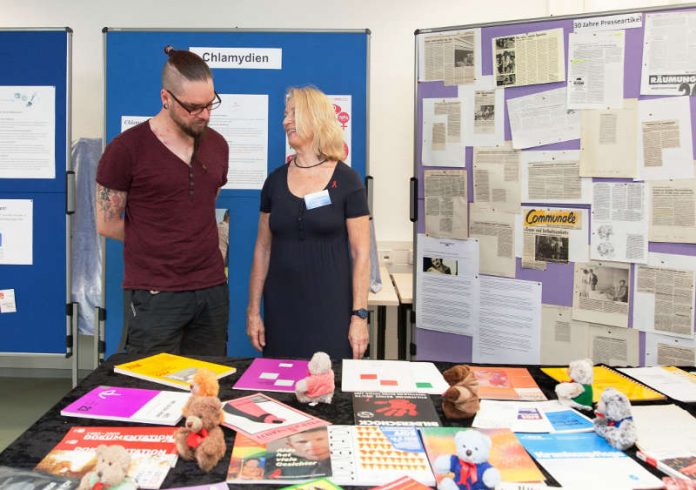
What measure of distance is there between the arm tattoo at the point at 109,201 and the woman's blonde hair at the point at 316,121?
61cm

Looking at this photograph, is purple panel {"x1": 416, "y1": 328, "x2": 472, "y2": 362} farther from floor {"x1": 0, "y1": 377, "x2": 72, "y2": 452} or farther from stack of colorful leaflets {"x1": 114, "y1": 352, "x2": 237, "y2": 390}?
floor {"x1": 0, "y1": 377, "x2": 72, "y2": 452}

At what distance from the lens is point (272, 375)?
1429 mm

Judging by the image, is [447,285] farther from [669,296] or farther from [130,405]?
[130,405]

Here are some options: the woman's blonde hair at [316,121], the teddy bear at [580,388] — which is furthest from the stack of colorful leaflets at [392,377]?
the woman's blonde hair at [316,121]

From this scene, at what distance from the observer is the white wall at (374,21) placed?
356 cm

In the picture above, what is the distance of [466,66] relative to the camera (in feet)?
8.51

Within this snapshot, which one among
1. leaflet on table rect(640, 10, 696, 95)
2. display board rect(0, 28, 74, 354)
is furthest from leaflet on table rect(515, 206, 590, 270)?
display board rect(0, 28, 74, 354)

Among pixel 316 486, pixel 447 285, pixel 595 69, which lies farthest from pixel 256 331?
pixel 595 69

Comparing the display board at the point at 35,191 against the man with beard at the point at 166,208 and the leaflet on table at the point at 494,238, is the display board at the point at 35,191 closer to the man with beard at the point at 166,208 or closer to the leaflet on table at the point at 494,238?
the man with beard at the point at 166,208

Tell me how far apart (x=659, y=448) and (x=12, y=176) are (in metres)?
2.97

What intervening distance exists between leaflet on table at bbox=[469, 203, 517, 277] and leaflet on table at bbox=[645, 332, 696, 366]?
59 cm

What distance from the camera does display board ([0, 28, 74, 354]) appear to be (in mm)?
2875

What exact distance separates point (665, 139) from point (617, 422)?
1.45 metres

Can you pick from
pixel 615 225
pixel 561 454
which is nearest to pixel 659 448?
pixel 561 454
